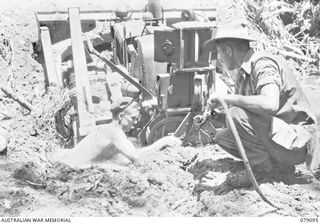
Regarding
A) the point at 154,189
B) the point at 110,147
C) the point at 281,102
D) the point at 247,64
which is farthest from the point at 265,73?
the point at 110,147

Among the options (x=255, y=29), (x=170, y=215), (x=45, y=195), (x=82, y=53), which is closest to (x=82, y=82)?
(x=82, y=53)

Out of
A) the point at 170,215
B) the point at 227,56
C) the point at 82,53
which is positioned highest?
the point at 227,56

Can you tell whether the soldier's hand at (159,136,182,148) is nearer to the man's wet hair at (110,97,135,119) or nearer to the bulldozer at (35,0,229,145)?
the bulldozer at (35,0,229,145)

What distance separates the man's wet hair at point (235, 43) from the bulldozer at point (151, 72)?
3.14ft

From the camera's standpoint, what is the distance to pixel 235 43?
367 cm

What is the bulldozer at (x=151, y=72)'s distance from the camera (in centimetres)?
471

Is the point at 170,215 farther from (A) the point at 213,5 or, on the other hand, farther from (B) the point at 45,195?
(A) the point at 213,5

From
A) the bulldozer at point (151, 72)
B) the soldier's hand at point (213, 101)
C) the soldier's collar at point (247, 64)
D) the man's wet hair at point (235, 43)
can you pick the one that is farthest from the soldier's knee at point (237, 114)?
the bulldozer at point (151, 72)

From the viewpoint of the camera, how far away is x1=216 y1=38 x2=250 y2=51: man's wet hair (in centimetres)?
366

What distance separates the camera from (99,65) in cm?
778

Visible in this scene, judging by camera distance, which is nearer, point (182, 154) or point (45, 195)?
point (45, 195)

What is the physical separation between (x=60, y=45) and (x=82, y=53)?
73.0 inches

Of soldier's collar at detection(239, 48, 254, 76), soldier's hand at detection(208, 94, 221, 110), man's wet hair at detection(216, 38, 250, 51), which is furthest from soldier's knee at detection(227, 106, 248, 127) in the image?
man's wet hair at detection(216, 38, 250, 51)

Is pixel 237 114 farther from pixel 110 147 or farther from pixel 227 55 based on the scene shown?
pixel 110 147
